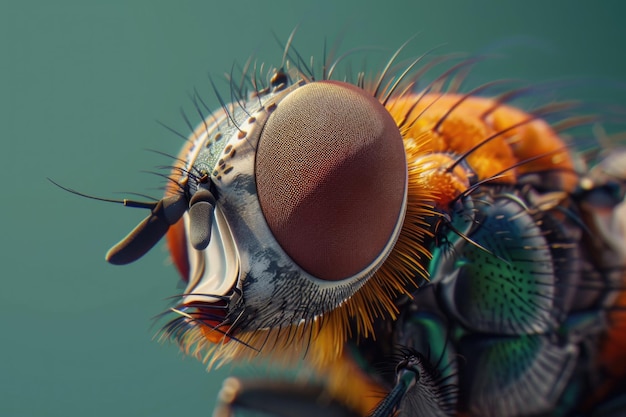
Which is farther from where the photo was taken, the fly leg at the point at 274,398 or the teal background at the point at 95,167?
the teal background at the point at 95,167

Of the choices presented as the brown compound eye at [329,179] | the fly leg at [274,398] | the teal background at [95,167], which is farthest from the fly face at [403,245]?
the teal background at [95,167]

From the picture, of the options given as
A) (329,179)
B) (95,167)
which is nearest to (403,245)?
(329,179)

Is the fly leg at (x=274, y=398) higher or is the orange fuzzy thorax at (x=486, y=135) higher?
the orange fuzzy thorax at (x=486, y=135)

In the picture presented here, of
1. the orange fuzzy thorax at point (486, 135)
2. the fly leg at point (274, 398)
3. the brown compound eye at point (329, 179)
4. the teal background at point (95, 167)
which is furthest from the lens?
the teal background at point (95, 167)

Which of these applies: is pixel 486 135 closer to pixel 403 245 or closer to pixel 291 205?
pixel 403 245

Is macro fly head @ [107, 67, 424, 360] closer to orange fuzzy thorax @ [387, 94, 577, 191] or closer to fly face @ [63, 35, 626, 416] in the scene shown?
fly face @ [63, 35, 626, 416]

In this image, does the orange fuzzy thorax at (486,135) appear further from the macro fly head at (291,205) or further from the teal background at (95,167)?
the teal background at (95,167)

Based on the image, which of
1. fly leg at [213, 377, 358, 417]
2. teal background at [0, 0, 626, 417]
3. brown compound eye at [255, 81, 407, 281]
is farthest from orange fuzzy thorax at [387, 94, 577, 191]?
teal background at [0, 0, 626, 417]

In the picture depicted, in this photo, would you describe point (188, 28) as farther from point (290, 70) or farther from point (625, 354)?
point (625, 354)
